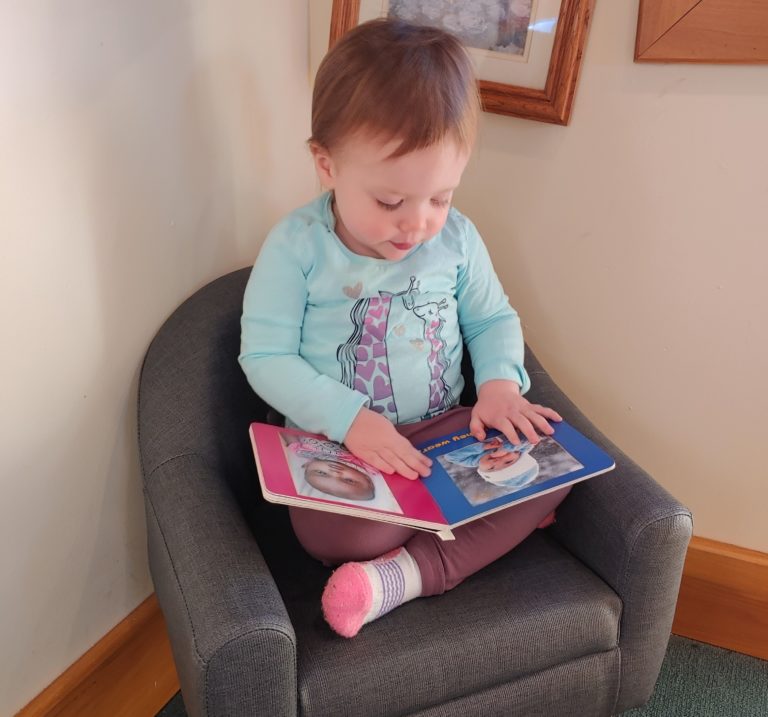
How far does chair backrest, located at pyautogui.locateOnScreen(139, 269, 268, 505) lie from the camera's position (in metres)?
1.15

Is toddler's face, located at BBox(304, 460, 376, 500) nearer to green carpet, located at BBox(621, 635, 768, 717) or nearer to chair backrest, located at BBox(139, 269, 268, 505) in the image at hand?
chair backrest, located at BBox(139, 269, 268, 505)

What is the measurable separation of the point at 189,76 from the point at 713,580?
4.48 feet

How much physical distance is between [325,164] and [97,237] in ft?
1.12

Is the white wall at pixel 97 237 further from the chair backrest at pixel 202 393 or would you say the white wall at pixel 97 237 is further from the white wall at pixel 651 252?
the white wall at pixel 651 252

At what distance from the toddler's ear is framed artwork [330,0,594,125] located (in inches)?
16.5

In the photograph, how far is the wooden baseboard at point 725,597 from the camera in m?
1.55

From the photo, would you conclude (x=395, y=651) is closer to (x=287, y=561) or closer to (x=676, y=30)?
(x=287, y=561)

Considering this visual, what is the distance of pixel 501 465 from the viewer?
112 cm

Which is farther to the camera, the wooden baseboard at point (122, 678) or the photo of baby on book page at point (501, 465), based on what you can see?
the wooden baseboard at point (122, 678)

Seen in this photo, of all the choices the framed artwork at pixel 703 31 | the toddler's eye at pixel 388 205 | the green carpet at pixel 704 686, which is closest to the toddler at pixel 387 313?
the toddler's eye at pixel 388 205

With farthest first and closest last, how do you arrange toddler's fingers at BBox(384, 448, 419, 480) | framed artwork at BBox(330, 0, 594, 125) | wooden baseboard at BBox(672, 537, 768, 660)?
wooden baseboard at BBox(672, 537, 768, 660) → framed artwork at BBox(330, 0, 594, 125) → toddler's fingers at BBox(384, 448, 419, 480)

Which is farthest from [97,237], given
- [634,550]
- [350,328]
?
[634,550]

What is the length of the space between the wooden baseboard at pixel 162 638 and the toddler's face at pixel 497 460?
0.67 m

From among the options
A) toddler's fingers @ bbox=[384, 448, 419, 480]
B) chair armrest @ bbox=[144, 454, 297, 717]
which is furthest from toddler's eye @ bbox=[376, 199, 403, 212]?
chair armrest @ bbox=[144, 454, 297, 717]
